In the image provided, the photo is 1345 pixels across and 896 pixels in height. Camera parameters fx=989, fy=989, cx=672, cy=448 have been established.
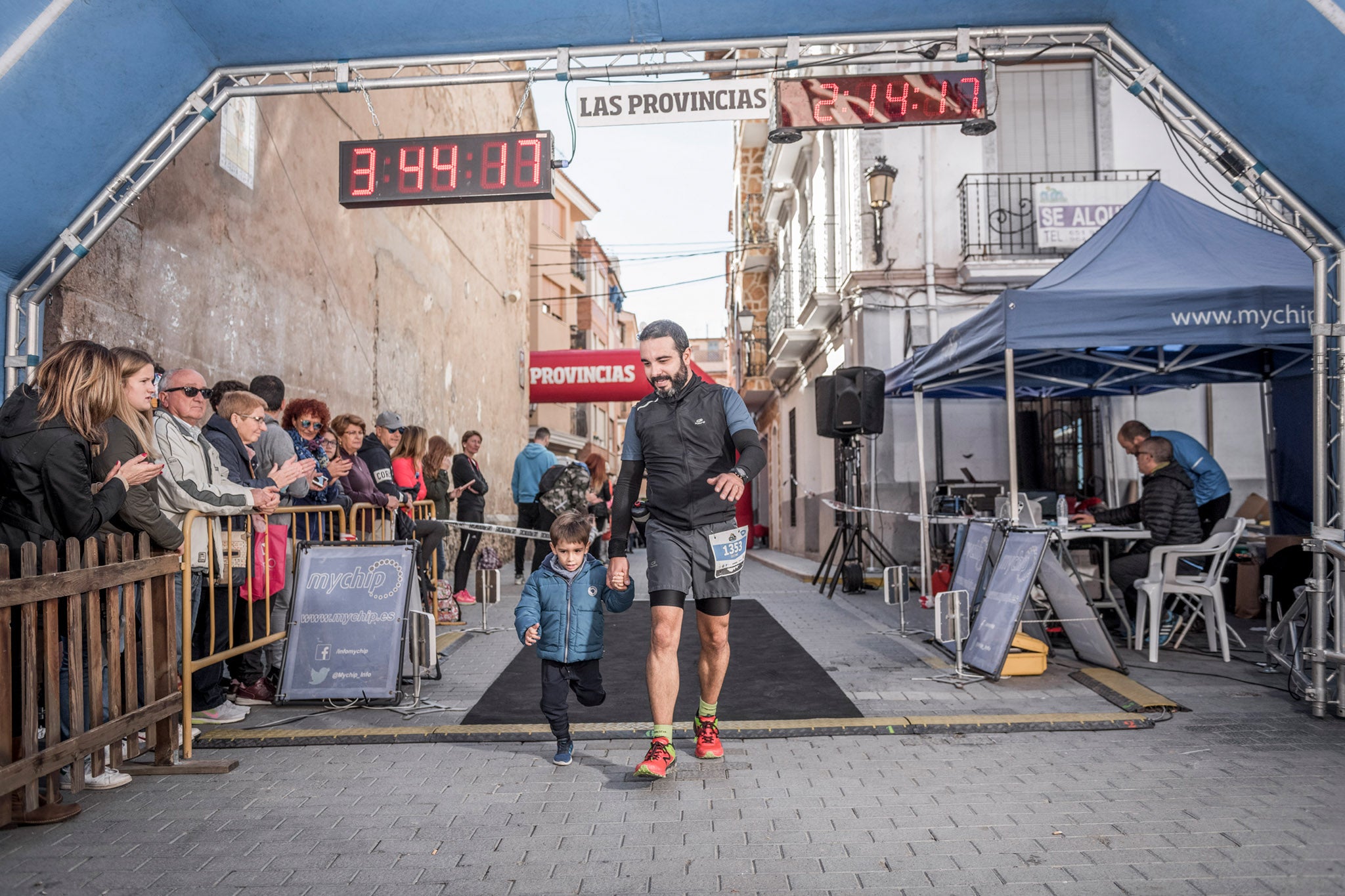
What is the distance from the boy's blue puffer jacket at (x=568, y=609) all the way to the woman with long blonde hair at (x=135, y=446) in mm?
1712

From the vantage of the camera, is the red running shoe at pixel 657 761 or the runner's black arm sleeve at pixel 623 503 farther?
the runner's black arm sleeve at pixel 623 503

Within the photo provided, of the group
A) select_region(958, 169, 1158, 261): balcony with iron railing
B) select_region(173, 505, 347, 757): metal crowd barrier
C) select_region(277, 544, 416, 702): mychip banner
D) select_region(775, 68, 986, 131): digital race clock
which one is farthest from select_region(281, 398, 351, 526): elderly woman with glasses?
select_region(958, 169, 1158, 261): balcony with iron railing

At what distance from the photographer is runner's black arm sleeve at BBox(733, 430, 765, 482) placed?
171 inches

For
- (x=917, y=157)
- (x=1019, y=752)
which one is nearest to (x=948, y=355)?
(x=1019, y=752)

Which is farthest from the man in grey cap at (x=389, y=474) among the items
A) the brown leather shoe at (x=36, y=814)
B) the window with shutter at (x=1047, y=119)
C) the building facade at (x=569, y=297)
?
the building facade at (x=569, y=297)

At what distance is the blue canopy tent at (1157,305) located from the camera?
688 centimetres

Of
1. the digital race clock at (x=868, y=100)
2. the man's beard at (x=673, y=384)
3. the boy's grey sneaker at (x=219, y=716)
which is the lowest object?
the boy's grey sneaker at (x=219, y=716)

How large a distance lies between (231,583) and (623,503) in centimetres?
233

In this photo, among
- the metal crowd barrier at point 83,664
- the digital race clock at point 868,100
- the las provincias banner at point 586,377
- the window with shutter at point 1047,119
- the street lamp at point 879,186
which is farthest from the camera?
the las provincias banner at point 586,377

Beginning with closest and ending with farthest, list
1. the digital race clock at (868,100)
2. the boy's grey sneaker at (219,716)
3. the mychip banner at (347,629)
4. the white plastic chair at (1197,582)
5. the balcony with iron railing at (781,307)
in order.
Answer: the boy's grey sneaker at (219,716) → the mychip banner at (347,629) → the digital race clock at (868,100) → the white plastic chair at (1197,582) → the balcony with iron railing at (781,307)

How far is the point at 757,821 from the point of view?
377 cm

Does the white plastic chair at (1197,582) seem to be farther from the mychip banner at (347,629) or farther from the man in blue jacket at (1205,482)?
the mychip banner at (347,629)

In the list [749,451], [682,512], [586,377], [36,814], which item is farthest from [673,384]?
[586,377]

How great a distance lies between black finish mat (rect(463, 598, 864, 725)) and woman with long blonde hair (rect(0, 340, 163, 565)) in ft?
7.19
